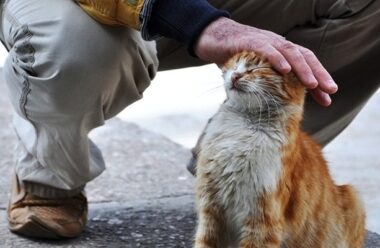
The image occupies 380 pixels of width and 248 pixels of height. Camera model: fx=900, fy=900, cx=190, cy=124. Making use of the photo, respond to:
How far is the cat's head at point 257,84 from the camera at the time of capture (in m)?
2.56

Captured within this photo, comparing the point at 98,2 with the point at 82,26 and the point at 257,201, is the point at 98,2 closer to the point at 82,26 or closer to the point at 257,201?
the point at 82,26

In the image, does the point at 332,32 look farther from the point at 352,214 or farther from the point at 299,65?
the point at 299,65

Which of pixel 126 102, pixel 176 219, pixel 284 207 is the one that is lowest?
pixel 176 219

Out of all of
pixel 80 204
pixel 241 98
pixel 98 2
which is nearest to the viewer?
pixel 241 98

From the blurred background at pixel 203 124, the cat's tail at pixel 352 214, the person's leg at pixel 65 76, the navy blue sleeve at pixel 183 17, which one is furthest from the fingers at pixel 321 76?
the blurred background at pixel 203 124

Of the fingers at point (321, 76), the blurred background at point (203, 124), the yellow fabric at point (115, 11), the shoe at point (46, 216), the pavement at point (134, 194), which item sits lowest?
the blurred background at point (203, 124)

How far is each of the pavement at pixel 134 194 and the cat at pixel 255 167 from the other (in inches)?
33.4

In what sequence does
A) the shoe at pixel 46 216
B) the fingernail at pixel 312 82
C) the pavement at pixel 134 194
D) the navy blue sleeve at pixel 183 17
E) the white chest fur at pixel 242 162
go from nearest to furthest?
the fingernail at pixel 312 82 < the white chest fur at pixel 242 162 < the navy blue sleeve at pixel 183 17 < the shoe at pixel 46 216 < the pavement at pixel 134 194

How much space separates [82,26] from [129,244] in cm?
94

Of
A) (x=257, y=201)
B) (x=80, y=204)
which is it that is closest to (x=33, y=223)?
(x=80, y=204)

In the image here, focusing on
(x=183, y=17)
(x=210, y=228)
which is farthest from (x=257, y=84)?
(x=210, y=228)

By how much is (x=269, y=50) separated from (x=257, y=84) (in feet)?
0.34

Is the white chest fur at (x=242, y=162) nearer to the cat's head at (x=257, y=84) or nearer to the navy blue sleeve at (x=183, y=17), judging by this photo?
the cat's head at (x=257, y=84)

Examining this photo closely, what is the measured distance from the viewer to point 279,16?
3680 mm
